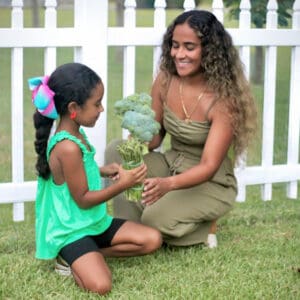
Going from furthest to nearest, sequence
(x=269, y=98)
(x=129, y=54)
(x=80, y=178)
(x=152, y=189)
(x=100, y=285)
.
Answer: (x=269, y=98)
(x=129, y=54)
(x=152, y=189)
(x=80, y=178)
(x=100, y=285)

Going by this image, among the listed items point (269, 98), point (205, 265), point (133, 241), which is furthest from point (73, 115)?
point (269, 98)

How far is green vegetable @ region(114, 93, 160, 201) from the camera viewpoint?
3.52 m

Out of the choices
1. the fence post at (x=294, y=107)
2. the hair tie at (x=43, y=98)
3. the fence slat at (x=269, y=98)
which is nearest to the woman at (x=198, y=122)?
the hair tie at (x=43, y=98)

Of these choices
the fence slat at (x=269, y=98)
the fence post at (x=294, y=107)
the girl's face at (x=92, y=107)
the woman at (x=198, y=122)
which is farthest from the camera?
the fence post at (x=294, y=107)

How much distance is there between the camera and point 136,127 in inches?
139

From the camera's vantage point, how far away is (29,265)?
146 inches

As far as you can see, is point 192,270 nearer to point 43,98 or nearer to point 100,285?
point 100,285

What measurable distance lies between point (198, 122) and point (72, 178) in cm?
84

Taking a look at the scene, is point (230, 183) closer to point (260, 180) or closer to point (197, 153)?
point (197, 153)

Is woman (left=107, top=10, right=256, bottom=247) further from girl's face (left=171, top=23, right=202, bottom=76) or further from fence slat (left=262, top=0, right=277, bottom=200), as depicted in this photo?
fence slat (left=262, top=0, right=277, bottom=200)

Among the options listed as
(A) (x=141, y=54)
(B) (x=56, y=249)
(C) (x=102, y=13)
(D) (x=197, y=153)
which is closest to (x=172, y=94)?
(D) (x=197, y=153)

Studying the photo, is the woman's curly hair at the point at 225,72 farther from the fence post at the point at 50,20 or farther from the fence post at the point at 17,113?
the fence post at the point at 17,113

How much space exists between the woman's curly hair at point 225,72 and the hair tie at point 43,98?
891 millimetres

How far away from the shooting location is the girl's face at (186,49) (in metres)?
3.93
